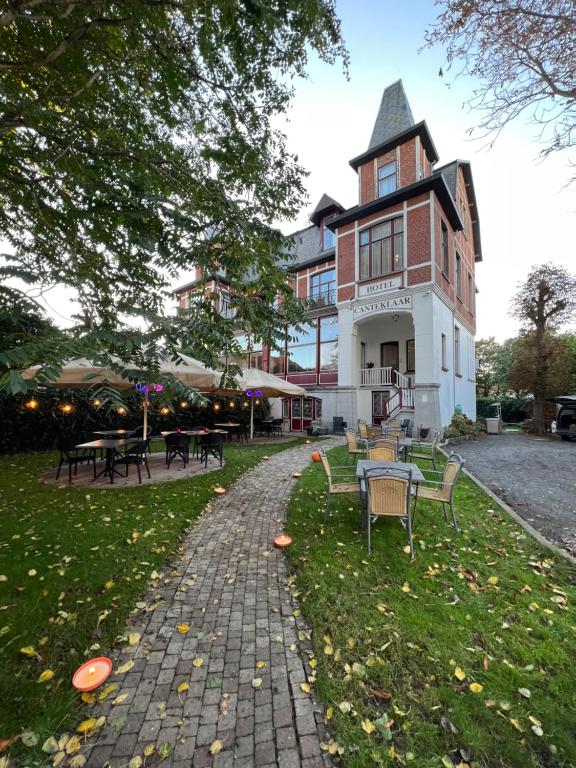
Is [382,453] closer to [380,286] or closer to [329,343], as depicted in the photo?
[380,286]

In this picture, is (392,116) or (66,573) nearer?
(66,573)

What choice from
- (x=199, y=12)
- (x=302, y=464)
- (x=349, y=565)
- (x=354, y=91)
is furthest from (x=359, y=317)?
(x=349, y=565)

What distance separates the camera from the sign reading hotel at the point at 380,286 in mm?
14547

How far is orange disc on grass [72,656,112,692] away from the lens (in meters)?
1.99

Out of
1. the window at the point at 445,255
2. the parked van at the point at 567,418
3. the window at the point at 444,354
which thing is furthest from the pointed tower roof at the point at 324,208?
the parked van at the point at 567,418

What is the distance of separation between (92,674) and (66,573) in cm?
160

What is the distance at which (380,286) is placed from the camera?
15.1m

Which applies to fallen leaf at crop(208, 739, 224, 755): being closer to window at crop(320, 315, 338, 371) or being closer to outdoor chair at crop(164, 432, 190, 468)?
outdoor chair at crop(164, 432, 190, 468)

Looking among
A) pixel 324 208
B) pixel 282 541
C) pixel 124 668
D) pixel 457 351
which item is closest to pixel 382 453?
pixel 282 541

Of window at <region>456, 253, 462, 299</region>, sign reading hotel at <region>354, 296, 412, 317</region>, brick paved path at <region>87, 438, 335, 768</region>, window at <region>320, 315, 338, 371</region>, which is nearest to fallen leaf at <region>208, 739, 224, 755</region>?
brick paved path at <region>87, 438, 335, 768</region>

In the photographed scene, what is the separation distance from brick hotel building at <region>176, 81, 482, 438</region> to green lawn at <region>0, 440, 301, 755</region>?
348 inches

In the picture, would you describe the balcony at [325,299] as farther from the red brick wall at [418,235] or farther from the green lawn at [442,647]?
the green lawn at [442,647]

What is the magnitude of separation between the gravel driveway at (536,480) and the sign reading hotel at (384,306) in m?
6.57

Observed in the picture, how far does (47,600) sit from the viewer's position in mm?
2869
